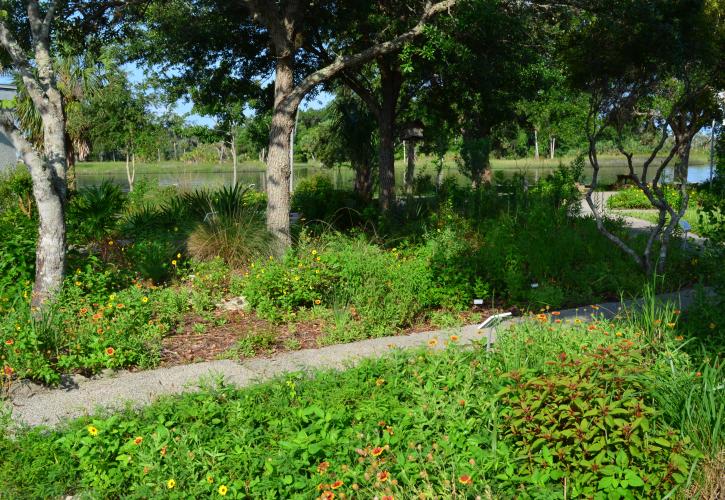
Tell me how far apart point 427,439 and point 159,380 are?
7.95 feet

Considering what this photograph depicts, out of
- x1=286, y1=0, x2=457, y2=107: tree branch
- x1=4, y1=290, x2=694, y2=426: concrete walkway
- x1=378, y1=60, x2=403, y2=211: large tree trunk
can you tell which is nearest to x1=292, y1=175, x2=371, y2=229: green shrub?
x1=378, y1=60, x2=403, y2=211: large tree trunk

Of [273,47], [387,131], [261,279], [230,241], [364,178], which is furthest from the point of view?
[364,178]

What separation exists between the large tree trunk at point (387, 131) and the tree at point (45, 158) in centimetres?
696

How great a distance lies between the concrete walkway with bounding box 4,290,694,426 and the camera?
472cm

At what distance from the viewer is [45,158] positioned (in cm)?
684

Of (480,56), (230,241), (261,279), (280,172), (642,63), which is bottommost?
(261,279)

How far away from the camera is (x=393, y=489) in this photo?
345 cm

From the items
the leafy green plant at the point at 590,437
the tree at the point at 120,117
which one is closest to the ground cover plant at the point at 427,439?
the leafy green plant at the point at 590,437

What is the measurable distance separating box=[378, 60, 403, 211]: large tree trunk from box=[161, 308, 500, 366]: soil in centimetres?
620

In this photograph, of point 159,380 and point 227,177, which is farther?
point 227,177

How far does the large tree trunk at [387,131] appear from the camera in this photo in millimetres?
13016

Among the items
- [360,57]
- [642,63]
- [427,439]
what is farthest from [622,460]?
[360,57]

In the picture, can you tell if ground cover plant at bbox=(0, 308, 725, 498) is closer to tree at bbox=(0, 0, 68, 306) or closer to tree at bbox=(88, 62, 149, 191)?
tree at bbox=(0, 0, 68, 306)

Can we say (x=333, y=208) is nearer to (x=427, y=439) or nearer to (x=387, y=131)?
(x=387, y=131)
